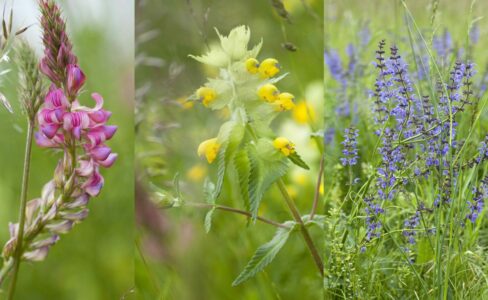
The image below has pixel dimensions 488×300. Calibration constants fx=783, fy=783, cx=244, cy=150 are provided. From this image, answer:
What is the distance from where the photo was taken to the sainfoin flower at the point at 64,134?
1.95m

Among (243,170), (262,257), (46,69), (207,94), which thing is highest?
(46,69)

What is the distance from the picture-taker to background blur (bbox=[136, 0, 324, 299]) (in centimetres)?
209

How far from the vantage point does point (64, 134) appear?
6.62 ft

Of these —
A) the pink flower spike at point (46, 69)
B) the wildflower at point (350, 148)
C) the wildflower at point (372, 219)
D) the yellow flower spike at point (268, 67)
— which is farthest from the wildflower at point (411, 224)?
the pink flower spike at point (46, 69)

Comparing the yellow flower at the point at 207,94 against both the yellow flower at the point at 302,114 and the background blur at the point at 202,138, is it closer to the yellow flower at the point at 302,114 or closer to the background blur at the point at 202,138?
the background blur at the point at 202,138

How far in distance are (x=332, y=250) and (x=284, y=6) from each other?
2.17 ft

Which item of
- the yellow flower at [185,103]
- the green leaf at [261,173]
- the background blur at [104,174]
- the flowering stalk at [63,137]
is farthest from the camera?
the background blur at [104,174]

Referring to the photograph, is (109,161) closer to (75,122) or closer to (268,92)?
(75,122)

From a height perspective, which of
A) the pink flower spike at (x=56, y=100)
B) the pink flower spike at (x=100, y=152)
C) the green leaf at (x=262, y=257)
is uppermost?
the pink flower spike at (x=56, y=100)

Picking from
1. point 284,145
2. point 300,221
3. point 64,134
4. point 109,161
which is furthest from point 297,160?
point 64,134

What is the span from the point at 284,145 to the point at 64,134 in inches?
22.4

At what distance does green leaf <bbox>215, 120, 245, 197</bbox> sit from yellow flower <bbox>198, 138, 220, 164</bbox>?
0.04ft

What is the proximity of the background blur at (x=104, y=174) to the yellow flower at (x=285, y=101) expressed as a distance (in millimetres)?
459

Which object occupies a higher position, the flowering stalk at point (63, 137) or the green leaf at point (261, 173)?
the flowering stalk at point (63, 137)
